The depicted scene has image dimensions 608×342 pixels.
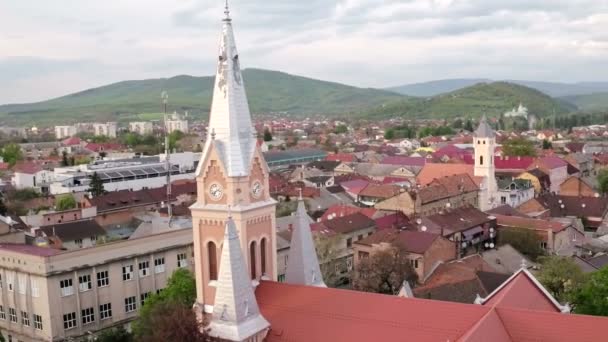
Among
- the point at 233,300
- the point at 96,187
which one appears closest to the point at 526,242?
the point at 233,300

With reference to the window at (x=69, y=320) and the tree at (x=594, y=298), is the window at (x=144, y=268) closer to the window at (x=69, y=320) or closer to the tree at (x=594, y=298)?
the window at (x=69, y=320)

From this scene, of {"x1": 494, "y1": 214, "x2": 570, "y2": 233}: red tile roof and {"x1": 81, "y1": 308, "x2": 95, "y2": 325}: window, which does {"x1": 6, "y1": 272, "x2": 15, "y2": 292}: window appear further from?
{"x1": 494, "y1": 214, "x2": 570, "y2": 233}: red tile roof

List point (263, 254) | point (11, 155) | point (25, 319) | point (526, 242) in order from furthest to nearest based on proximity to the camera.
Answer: point (11, 155), point (526, 242), point (25, 319), point (263, 254)

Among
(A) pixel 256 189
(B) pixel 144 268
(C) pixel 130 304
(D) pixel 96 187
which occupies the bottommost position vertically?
(C) pixel 130 304

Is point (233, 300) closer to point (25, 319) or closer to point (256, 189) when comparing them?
point (256, 189)

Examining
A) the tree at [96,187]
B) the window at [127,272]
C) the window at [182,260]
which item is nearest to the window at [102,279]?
the window at [127,272]

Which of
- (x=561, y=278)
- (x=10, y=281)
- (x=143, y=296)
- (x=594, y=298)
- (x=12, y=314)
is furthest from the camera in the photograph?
(x=143, y=296)

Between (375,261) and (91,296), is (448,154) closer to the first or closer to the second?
(375,261)

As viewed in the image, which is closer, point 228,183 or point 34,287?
point 228,183
